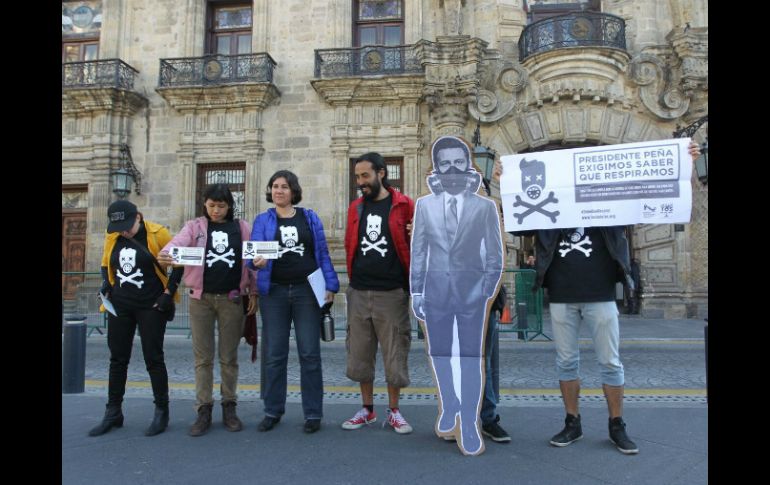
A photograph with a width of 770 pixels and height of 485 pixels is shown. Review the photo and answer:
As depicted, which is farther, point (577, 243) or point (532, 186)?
point (532, 186)

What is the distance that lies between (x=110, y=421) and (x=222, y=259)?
1514mm

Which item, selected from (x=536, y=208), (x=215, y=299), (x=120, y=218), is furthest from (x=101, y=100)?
(x=536, y=208)

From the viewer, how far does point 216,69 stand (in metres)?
15.4

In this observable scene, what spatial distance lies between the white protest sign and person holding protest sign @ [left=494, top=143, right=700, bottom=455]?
0.10m

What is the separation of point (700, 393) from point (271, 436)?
13.8 ft

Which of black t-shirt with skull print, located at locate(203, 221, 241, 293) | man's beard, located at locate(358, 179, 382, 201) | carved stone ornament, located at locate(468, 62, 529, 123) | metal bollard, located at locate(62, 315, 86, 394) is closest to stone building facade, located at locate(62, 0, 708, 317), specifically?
carved stone ornament, located at locate(468, 62, 529, 123)

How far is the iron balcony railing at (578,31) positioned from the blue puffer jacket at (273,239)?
36.8 ft

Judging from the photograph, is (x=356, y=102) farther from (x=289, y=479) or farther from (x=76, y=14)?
(x=289, y=479)

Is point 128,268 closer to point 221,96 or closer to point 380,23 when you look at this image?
point 221,96

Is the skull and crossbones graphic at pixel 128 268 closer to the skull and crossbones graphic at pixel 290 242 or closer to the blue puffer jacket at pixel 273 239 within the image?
the blue puffer jacket at pixel 273 239

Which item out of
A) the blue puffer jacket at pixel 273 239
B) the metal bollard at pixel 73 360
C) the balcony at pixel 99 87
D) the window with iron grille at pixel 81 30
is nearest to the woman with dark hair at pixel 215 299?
the blue puffer jacket at pixel 273 239

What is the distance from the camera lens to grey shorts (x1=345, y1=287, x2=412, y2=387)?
410 centimetres

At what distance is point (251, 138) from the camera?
15.3 meters

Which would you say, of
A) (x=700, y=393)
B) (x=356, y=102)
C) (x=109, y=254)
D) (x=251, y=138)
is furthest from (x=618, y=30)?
(x=109, y=254)
